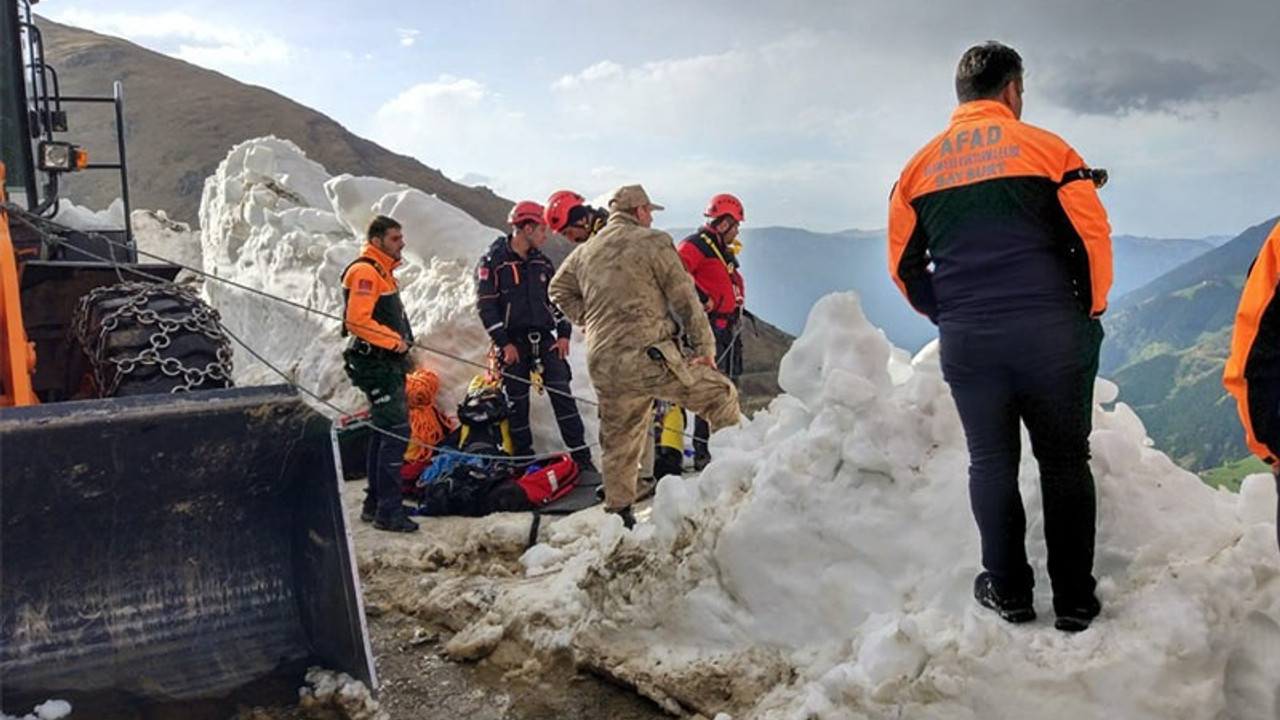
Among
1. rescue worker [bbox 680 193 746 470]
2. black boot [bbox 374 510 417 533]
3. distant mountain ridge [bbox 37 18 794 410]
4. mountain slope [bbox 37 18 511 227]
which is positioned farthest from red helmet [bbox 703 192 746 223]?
mountain slope [bbox 37 18 511 227]

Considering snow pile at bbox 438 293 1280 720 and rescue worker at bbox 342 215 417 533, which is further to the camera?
rescue worker at bbox 342 215 417 533

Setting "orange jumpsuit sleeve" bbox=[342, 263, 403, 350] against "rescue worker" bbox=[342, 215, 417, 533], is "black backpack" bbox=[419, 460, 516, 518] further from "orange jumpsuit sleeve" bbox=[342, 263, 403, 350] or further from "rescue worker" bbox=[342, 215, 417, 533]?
"orange jumpsuit sleeve" bbox=[342, 263, 403, 350]

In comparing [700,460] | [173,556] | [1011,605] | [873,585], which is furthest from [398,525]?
[1011,605]

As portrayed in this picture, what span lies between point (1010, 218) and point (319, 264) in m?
8.82

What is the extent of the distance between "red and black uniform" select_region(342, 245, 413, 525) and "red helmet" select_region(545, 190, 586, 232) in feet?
3.26

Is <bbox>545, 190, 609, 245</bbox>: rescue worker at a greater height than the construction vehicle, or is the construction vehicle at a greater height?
<bbox>545, 190, 609, 245</bbox>: rescue worker

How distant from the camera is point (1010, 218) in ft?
8.80

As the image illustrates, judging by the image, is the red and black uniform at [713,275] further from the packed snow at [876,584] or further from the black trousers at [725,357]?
the packed snow at [876,584]

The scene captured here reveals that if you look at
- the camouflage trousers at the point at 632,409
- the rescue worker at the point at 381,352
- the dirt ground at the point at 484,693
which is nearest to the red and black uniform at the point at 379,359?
the rescue worker at the point at 381,352

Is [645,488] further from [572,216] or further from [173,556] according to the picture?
[173,556]

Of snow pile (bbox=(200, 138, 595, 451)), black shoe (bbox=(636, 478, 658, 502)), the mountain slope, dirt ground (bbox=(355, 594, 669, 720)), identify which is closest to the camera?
dirt ground (bbox=(355, 594, 669, 720))

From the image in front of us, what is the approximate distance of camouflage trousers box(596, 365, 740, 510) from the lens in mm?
5098

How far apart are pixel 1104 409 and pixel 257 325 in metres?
9.39

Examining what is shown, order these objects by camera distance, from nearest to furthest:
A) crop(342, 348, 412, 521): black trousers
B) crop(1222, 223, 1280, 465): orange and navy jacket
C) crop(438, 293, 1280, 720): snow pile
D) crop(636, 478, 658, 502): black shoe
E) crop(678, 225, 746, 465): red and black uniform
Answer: crop(1222, 223, 1280, 465): orange and navy jacket → crop(438, 293, 1280, 720): snow pile → crop(342, 348, 412, 521): black trousers → crop(636, 478, 658, 502): black shoe → crop(678, 225, 746, 465): red and black uniform
